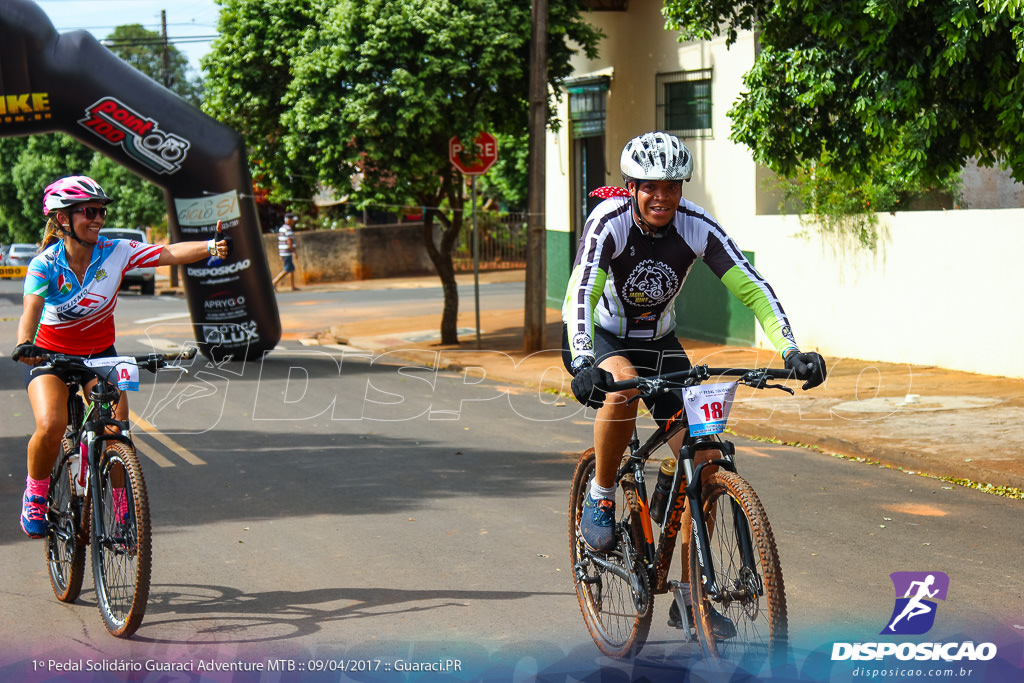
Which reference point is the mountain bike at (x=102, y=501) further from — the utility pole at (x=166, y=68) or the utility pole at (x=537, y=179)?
the utility pole at (x=166, y=68)

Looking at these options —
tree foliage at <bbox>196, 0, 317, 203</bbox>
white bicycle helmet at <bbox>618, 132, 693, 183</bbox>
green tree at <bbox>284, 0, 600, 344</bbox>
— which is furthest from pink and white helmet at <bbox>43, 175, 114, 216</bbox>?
tree foliage at <bbox>196, 0, 317, 203</bbox>

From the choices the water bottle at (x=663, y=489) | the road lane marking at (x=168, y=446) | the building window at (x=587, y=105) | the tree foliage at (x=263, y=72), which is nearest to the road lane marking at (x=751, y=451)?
the road lane marking at (x=168, y=446)

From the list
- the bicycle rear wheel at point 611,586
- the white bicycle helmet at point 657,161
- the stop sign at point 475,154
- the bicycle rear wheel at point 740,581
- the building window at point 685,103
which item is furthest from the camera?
the building window at point 685,103

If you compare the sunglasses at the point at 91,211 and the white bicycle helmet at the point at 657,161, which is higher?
the white bicycle helmet at the point at 657,161

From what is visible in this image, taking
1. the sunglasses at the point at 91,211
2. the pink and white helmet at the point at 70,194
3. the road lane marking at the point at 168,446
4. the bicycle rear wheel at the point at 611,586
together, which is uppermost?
the pink and white helmet at the point at 70,194

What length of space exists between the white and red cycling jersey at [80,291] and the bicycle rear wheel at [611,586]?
235 centimetres

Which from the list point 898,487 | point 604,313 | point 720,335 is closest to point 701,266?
point 720,335

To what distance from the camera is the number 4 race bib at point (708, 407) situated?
4059 mm

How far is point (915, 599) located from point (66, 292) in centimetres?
435

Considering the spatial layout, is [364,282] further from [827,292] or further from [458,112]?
[827,292]

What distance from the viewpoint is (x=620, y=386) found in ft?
13.5

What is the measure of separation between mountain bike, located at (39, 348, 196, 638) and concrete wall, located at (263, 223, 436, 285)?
30548mm

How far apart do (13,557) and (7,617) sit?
1169mm

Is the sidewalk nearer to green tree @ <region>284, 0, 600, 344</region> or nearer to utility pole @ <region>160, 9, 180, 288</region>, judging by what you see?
green tree @ <region>284, 0, 600, 344</region>
